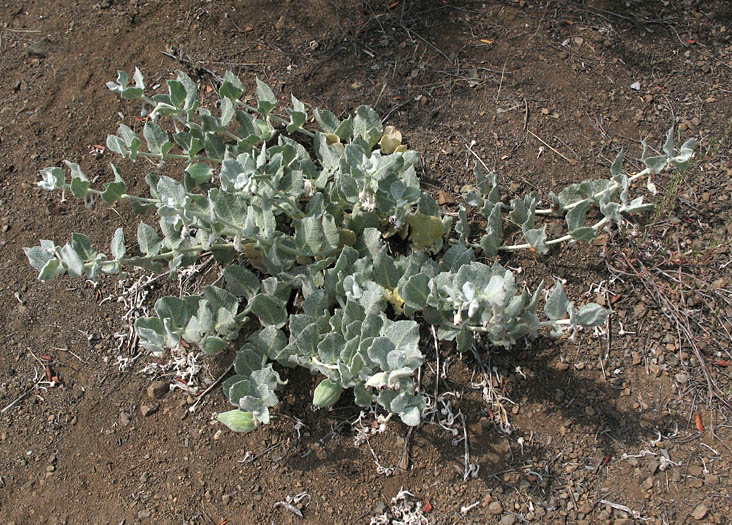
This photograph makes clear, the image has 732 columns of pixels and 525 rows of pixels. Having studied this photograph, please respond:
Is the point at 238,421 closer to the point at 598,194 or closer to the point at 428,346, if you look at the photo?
the point at 428,346

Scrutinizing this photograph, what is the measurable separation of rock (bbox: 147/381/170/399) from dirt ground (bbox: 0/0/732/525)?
1 cm

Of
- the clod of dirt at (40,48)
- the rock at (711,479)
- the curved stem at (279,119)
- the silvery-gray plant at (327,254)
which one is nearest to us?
the silvery-gray plant at (327,254)

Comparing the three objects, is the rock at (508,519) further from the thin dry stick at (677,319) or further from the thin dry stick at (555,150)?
the thin dry stick at (555,150)

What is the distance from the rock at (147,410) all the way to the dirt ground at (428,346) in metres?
0.01

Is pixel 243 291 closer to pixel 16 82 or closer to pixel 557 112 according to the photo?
pixel 557 112

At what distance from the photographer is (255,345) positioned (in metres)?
2.44

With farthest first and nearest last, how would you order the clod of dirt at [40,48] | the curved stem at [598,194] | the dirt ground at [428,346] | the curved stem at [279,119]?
1. the clod of dirt at [40,48]
2. the curved stem at [279,119]
3. the curved stem at [598,194]
4. the dirt ground at [428,346]

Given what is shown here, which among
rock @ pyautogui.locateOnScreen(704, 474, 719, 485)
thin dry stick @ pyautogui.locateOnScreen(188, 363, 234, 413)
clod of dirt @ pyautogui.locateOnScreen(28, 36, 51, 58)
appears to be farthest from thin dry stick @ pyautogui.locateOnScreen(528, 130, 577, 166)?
clod of dirt @ pyautogui.locateOnScreen(28, 36, 51, 58)

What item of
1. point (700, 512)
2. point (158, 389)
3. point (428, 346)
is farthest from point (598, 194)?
point (158, 389)

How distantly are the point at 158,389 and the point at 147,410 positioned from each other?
94mm

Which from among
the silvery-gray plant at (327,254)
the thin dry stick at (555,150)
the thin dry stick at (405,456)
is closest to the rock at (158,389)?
the silvery-gray plant at (327,254)

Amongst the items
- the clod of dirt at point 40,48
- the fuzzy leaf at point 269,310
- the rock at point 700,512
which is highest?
the clod of dirt at point 40,48

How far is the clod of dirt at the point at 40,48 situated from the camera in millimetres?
3451

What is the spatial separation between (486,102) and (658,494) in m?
1.91
